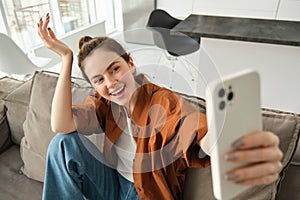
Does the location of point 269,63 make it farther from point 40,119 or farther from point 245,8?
point 40,119

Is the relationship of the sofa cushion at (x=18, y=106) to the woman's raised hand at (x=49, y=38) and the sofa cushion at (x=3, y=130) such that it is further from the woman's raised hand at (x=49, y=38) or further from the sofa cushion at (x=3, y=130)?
the woman's raised hand at (x=49, y=38)

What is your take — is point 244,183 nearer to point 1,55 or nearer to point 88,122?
point 88,122

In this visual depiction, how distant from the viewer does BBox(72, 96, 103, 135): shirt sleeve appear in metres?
0.89

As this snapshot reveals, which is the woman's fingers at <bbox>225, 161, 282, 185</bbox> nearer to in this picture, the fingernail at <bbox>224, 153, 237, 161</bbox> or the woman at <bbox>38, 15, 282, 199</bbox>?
the fingernail at <bbox>224, 153, 237, 161</bbox>

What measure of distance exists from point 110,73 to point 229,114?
452 mm

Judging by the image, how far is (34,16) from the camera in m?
2.60

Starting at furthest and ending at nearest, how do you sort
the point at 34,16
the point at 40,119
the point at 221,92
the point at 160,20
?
the point at 34,16 → the point at 160,20 → the point at 40,119 → the point at 221,92

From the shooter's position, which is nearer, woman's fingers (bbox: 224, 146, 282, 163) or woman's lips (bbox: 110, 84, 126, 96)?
woman's fingers (bbox: 224, 146, 282, 163)

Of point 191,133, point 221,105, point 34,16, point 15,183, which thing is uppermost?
point 221,105

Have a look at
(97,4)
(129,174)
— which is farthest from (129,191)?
(97,4)

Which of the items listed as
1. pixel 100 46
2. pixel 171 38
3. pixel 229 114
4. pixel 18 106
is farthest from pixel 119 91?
pixel 171 38

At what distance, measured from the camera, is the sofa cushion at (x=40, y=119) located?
110cm

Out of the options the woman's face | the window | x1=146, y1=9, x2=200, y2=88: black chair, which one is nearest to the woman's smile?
the woman's face

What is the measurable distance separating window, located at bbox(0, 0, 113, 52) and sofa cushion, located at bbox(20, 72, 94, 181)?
4.85 ft
